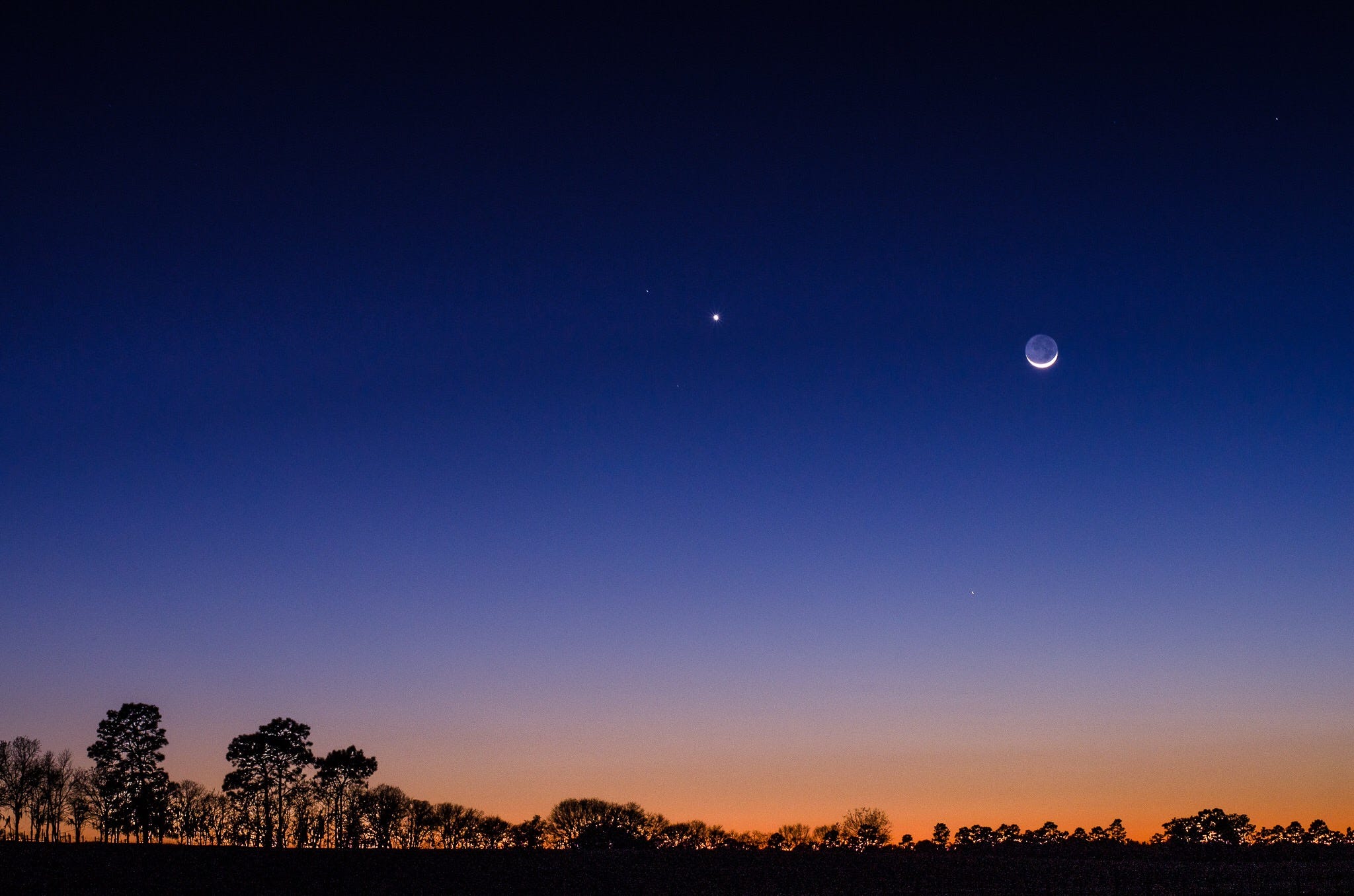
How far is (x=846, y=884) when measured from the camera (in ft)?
273

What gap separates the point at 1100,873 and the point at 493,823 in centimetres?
11240

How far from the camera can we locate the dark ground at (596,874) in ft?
227

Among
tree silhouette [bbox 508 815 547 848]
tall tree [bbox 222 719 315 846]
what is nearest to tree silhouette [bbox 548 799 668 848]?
tree silhouette [bbox 508 815 547 848]

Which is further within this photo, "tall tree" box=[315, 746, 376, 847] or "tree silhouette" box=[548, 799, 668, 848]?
"tree silhouette" box=[548, 799, 668, 848]

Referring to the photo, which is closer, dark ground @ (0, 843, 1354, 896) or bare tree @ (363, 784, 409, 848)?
dark ground @ (0, 843, 1354, 896)

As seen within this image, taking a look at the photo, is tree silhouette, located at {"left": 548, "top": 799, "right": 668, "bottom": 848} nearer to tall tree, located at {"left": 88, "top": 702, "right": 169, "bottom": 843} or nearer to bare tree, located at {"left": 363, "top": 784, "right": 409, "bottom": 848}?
bare tree, located at {"left": 363, "top": 784, "right": 409, "bottom": 848}

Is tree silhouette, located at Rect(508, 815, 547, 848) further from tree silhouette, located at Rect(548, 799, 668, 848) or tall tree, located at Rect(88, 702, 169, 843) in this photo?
tall tree, located at Rect(88, 702, 169, 843)

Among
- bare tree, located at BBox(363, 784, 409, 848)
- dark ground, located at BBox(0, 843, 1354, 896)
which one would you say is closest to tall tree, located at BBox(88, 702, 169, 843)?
dark ground, located at BBox(0, 843, 1354, 896)

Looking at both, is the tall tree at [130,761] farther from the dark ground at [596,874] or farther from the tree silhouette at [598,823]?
the tree silhouette at [598,823]

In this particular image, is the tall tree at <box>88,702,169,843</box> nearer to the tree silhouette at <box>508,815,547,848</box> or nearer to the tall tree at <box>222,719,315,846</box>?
the tall tree at <box>222,719,315,846</box>

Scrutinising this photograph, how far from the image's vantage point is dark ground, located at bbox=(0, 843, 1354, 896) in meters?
69.2

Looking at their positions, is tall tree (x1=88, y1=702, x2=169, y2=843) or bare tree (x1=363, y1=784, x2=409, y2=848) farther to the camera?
bare tree (x1=363, y1=784, x2=409, y2=848)

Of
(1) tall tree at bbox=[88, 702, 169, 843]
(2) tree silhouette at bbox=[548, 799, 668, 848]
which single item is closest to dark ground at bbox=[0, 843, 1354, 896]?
(1) tall tree at bbox=[88, 702, 169, 843]

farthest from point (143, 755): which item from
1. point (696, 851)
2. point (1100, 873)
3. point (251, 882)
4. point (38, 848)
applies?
point (1100, 873)
